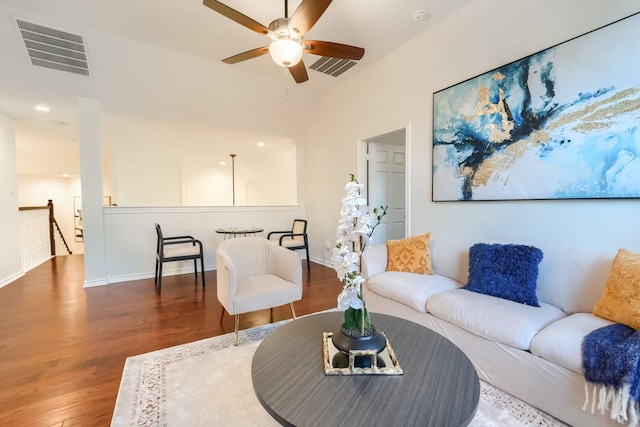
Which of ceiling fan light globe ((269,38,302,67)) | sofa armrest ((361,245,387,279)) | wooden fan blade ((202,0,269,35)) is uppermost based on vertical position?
wooden fan blade ((202,0,269,35))

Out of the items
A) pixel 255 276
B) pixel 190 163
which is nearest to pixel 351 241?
pixel 255 276

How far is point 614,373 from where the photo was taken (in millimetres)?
1142

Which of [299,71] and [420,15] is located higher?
[420,15]

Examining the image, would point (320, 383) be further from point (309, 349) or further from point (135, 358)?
point (135, 358)

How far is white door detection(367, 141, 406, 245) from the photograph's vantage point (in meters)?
4.12

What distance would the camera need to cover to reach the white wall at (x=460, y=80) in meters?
1.88

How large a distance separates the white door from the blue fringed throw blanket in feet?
9.21

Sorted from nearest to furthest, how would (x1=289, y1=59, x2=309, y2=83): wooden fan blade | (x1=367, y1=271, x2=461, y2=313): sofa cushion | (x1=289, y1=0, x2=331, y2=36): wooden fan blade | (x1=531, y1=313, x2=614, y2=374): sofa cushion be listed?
(x1=531, y1=313, x2=614, y2=374): sofa cushion → (x1=289, y1=0, x2=331, y2=36): wooden fan blade → (x1=367, y1=271, x2=461, y2=313): sofa cushion → (x1=289, y1=59, x2=309, y2=83): wooden fan blade

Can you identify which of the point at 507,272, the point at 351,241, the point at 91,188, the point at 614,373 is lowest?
the point at 614,373

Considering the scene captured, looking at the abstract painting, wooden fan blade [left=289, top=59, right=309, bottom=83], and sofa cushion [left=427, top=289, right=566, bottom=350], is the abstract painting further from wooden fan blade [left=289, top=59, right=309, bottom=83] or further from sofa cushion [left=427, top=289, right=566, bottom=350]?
wooden fan blade [left=289, top=59, right=309, bottom=83]

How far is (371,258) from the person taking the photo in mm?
2596

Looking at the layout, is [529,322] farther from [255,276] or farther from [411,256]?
[255,276]

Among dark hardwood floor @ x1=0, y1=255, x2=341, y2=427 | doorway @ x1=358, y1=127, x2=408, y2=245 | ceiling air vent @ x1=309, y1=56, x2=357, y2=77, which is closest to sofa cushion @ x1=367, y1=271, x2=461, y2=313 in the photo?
dark hardwood floor @ x1=0, y1=255, x2=341, y2=427

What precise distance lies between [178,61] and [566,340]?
15.1ft
